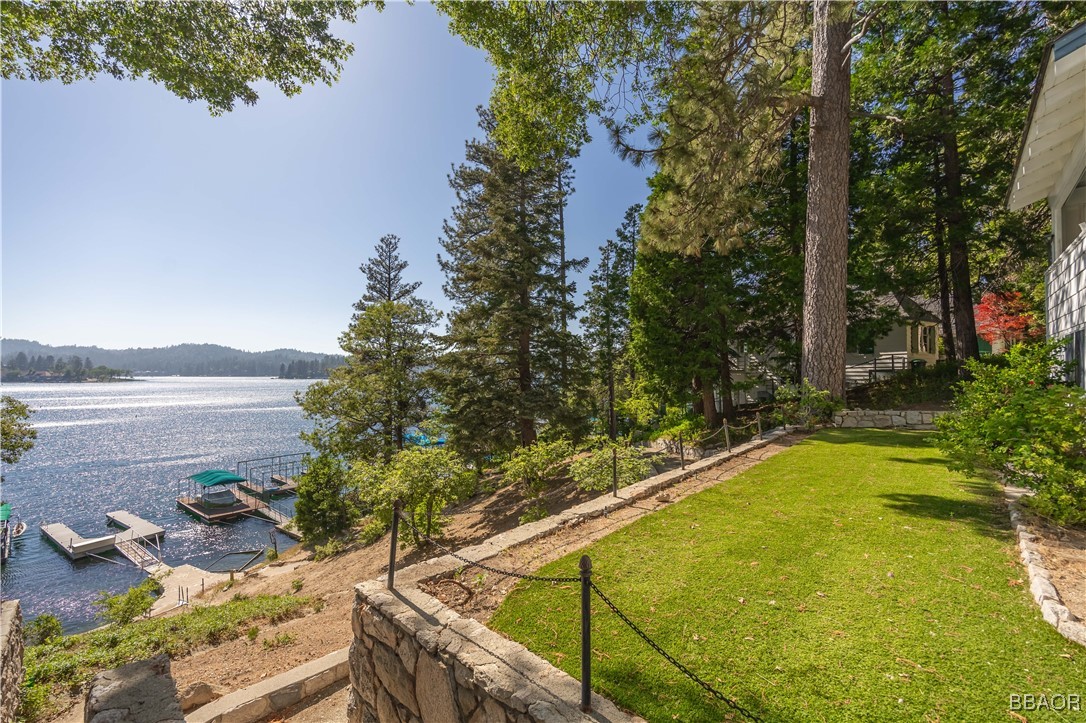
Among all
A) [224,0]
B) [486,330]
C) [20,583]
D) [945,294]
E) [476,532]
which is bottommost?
[20,583]

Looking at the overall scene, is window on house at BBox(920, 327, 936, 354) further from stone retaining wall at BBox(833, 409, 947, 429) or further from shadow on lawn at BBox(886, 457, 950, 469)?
shadow on lawn at BBox(886, 457, 950, 469)

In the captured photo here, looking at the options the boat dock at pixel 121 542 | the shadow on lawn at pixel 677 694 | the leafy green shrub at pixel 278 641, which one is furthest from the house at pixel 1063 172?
the boat dock at pixel 121 542

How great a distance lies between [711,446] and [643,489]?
804 centimetres

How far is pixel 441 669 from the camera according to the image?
3.19m

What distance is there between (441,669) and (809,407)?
11.4 metres

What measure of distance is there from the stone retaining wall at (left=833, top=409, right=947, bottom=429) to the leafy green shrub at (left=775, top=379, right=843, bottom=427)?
35 centimetres

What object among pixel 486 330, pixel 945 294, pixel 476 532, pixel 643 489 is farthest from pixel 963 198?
pixel 476 532

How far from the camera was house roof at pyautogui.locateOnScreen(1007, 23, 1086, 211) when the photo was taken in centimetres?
530

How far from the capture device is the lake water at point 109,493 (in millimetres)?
17844

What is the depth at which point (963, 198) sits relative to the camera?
43.3 feet

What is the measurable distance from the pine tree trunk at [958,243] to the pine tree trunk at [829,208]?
5.15m

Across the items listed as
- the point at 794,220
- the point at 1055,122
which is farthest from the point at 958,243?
the point at 1055,122

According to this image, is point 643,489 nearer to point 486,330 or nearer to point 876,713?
point 876,713

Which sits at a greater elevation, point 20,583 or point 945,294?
point 945,294
